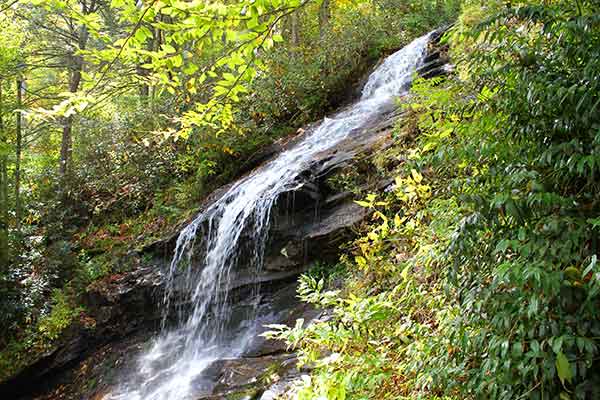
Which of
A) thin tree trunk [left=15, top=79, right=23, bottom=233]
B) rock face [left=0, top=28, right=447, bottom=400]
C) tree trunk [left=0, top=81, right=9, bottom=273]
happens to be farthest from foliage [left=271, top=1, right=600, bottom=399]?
thin tree trunk [left=15, top=79, right=23, bottom=233]

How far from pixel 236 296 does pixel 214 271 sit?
0.65 meters

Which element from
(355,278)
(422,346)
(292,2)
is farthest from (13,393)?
(292,2)

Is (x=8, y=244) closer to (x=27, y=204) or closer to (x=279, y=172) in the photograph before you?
(x=27, y=204)

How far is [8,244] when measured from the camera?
8.91 metres

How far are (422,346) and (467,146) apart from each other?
51.6 inches

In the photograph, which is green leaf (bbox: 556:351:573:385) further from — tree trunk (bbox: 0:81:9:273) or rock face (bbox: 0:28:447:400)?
tree trunk (bbox: 0:81:9:273)

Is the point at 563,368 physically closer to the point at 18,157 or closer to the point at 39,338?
the point at 39,338

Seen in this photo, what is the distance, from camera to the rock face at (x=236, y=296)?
18.7 feet

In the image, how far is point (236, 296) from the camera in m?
6.86

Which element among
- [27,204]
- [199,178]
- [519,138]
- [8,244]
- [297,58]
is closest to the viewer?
[519,138]

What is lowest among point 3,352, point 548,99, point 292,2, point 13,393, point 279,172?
point 13,393

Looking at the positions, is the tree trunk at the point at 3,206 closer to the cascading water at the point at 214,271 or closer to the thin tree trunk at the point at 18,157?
the thin tree trunk at the point at 18,157

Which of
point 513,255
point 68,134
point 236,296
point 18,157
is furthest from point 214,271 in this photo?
point 68,134

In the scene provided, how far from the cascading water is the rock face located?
0.76ft
